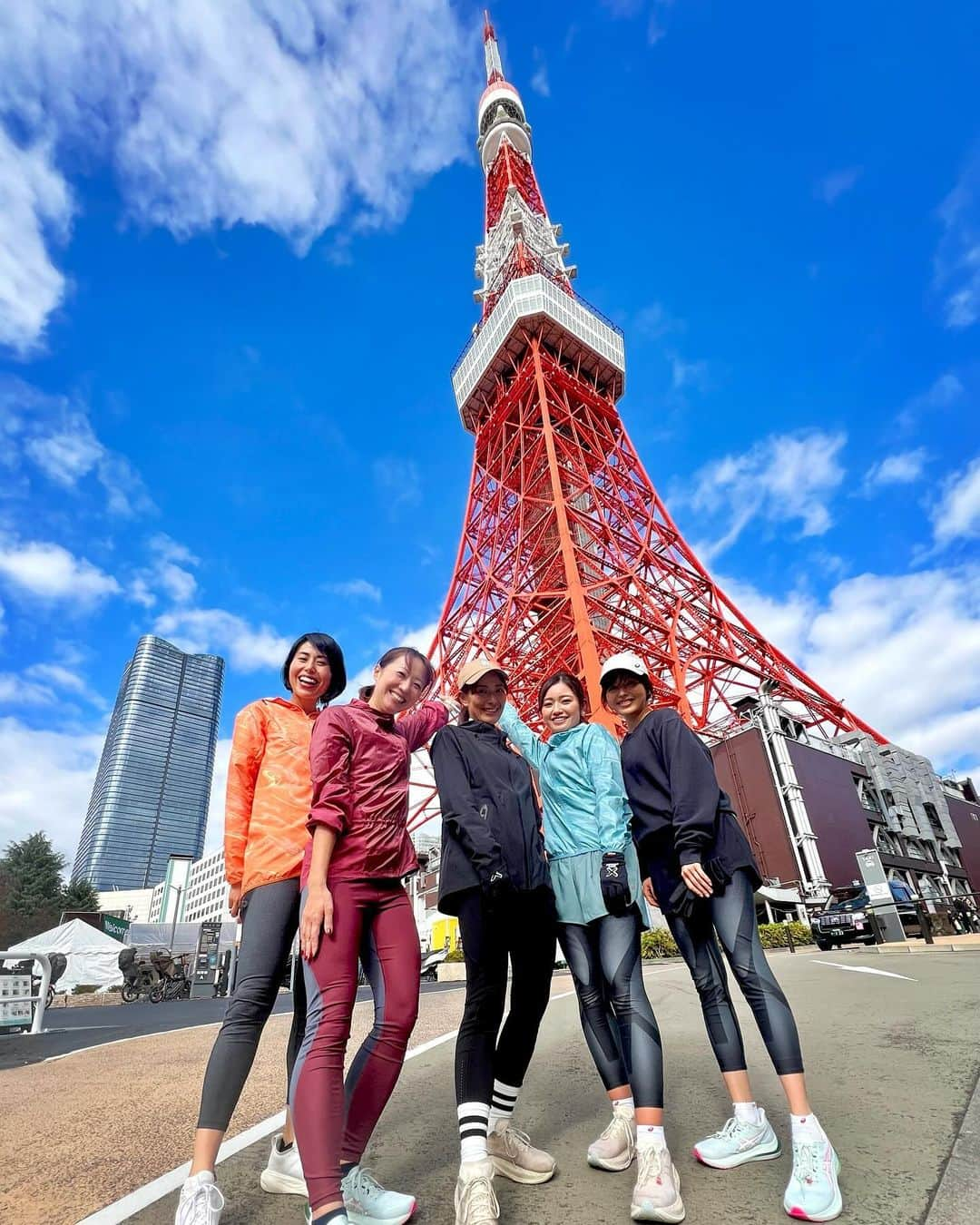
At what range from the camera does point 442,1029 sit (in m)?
4.97

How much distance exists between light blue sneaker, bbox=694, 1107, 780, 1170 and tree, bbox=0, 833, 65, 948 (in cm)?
4126

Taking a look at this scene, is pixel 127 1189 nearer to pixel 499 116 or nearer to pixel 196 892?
pixel 499 116

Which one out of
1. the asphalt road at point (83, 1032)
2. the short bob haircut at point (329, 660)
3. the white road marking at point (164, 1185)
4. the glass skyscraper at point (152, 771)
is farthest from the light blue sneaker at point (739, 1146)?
the glass skyscraper at point (152, 771)

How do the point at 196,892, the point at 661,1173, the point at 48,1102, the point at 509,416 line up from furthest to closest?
the point at 196,892
the point at 509,416
the point at 48,1102
the point at 661,1173

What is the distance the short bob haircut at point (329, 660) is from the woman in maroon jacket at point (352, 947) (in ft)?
1.21

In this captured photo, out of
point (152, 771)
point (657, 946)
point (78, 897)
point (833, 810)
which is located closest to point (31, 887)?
point (78, 897)

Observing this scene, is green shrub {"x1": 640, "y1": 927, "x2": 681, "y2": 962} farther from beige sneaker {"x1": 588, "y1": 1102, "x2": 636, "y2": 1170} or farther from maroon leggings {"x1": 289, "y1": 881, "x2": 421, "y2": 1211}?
maroon leggings {"x1": 289, "y1": 881, "x2": 421, "y2": 1211}

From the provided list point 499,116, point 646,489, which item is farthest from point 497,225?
point 646,489

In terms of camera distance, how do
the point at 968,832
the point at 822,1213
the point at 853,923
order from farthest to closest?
the point at 968,832 → the point at 853,923 → the point at 822,1213

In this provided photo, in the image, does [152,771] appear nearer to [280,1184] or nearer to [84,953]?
[84,953]

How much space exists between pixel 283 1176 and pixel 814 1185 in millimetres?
1400

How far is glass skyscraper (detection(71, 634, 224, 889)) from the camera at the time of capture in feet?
387

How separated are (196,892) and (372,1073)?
10794 cm

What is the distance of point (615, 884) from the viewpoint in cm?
208
